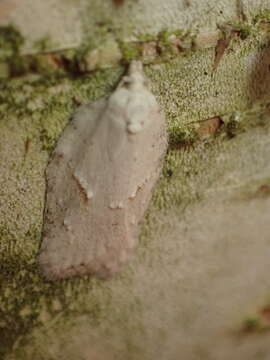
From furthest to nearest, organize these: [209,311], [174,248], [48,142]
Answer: [209,311]
[174,248]
[48,142]

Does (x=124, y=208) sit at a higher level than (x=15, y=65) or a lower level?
lower

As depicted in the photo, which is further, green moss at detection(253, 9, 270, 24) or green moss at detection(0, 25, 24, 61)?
green moss at detection(253, 9, 270, 24)

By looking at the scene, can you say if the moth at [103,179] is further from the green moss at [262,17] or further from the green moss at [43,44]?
the green moss at [262,17]

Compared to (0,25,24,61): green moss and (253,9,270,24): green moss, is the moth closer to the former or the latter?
(0,25,24,61): green moss

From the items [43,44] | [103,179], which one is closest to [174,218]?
[103,179]

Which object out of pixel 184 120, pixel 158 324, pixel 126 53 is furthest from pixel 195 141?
pixel 158 324

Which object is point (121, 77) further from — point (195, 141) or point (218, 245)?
point (218, 245)

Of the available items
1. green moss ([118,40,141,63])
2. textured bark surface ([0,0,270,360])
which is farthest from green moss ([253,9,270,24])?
green moss ([118,40,141,63])

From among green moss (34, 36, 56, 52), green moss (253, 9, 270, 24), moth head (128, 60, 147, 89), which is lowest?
moth head (128, 60, 147, 89)

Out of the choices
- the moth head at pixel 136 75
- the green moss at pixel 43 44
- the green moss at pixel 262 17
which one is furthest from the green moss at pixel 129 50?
the green moss at pixel 262 17
